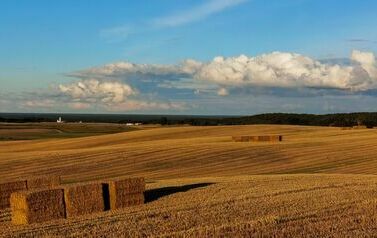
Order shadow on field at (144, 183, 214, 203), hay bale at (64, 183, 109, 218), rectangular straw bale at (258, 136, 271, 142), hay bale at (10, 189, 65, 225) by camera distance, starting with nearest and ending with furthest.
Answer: hay bale at (10, 189, 65, 225), hay bale at (64, 183, 109, 218), shadow on field at (144, 183, 214, 203), rectangular straw bale at (258, 136, 271, 142)

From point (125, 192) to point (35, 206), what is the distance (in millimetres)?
2748

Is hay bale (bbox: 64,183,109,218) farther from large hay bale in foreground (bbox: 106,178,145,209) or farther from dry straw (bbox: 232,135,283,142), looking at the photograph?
dry straw (bbox: 232,135,283,142)

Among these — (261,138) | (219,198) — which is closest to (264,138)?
(261,138)

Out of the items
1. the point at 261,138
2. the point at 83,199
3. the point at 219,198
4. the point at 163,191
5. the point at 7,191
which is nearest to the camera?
the point at 83,199

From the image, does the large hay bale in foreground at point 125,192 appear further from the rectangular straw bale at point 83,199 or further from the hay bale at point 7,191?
the hay bale at point 7,191

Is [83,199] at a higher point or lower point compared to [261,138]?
higher

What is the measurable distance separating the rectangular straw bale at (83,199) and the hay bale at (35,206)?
0.30 meters

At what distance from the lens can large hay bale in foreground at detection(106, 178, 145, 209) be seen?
15.6m

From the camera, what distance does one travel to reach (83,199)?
14.9 meters

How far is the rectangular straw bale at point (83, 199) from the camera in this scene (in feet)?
47.9

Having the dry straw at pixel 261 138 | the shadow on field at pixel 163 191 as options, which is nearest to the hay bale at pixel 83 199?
the shadow on field at pixel 163 191

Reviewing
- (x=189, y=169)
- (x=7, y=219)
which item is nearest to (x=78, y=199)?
(x=7, y=219)

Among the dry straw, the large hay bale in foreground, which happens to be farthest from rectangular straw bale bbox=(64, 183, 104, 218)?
the dry straw

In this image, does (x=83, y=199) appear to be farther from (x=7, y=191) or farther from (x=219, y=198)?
(x=219, y=198)
